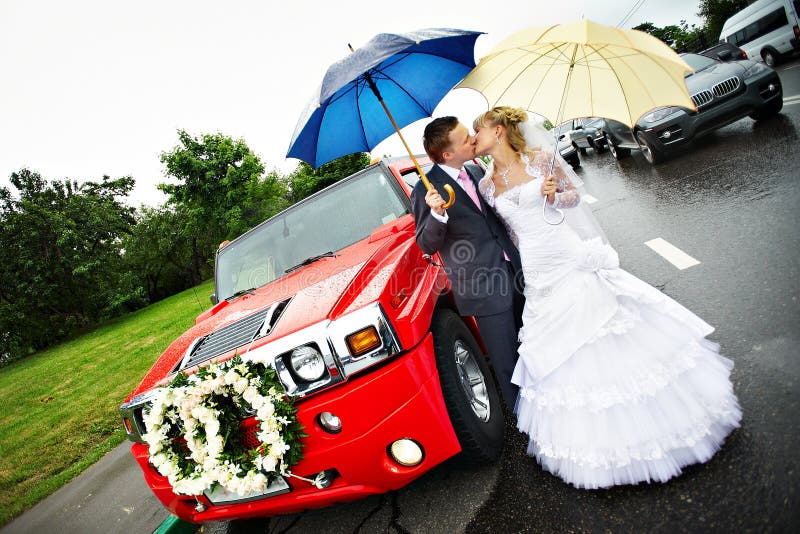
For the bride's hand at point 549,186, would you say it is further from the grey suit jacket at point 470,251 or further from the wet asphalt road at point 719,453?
the wet asphalt road at point 719,453

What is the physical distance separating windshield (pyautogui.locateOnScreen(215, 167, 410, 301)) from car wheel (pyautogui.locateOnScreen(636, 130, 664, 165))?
6.83 meters

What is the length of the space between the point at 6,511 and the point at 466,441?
582cm

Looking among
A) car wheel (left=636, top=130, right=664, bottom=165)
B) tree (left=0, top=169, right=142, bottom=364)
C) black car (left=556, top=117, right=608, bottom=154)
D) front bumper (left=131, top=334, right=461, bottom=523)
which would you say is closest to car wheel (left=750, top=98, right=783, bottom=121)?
car wheel (left=636, top=130, right=664, bottom=165)

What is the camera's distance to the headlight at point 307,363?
200 centimetres

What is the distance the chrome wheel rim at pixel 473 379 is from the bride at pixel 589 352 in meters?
0.24

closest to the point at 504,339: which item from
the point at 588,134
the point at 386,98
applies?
the point at 386,98

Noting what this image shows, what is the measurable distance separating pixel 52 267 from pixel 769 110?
34510mm

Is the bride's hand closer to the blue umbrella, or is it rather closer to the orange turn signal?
the blue umbrella

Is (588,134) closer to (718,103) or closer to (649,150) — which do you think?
(649,150)

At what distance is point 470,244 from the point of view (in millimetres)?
2375

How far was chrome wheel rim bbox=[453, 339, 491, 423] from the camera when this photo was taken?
251cm

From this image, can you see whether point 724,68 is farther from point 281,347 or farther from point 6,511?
point 6,511

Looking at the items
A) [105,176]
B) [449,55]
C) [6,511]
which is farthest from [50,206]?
[449,55]

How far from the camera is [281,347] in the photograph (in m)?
2.00
